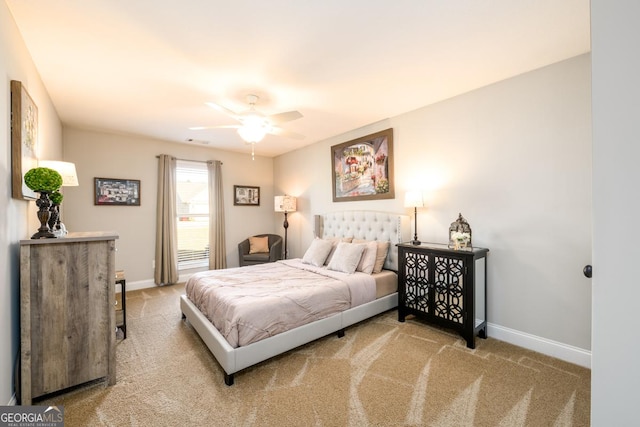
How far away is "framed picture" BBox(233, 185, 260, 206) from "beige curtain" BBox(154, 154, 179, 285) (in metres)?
1.20

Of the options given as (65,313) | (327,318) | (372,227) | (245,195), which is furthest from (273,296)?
(245,195)

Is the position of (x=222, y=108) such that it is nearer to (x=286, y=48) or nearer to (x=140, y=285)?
(x=286, y=48)

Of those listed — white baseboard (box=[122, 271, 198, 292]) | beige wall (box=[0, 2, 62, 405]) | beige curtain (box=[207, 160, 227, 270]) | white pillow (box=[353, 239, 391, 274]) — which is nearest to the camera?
beige wall (box=[0, 2, 62, 405])

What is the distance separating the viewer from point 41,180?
1.82 m

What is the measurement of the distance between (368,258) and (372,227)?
629 mm

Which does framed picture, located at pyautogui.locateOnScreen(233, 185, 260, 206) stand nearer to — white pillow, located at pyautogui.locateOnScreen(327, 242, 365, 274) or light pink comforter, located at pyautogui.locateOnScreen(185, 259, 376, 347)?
light pink comforter, located at pyautogui.locateOnScreen(185, 259, 376, 347)

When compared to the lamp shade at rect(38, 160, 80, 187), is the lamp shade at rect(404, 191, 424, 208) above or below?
below

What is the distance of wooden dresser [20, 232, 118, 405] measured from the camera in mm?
1734

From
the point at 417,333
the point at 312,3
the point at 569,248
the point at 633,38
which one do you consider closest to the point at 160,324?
the point at 417,333

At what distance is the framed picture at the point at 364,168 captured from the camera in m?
3.79

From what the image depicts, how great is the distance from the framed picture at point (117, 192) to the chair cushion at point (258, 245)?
6.90ft

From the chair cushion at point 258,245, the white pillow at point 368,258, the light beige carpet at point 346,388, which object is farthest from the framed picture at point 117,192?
the white pillow at point 368,258

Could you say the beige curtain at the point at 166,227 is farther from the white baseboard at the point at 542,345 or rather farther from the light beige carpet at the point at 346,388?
the white baseboard at the point at 542,345

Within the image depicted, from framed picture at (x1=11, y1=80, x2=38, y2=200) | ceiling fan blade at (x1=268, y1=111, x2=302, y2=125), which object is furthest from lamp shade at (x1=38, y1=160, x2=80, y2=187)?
ceiling fan blade at (x1=268, y1=111, x2=302, y2=125)
